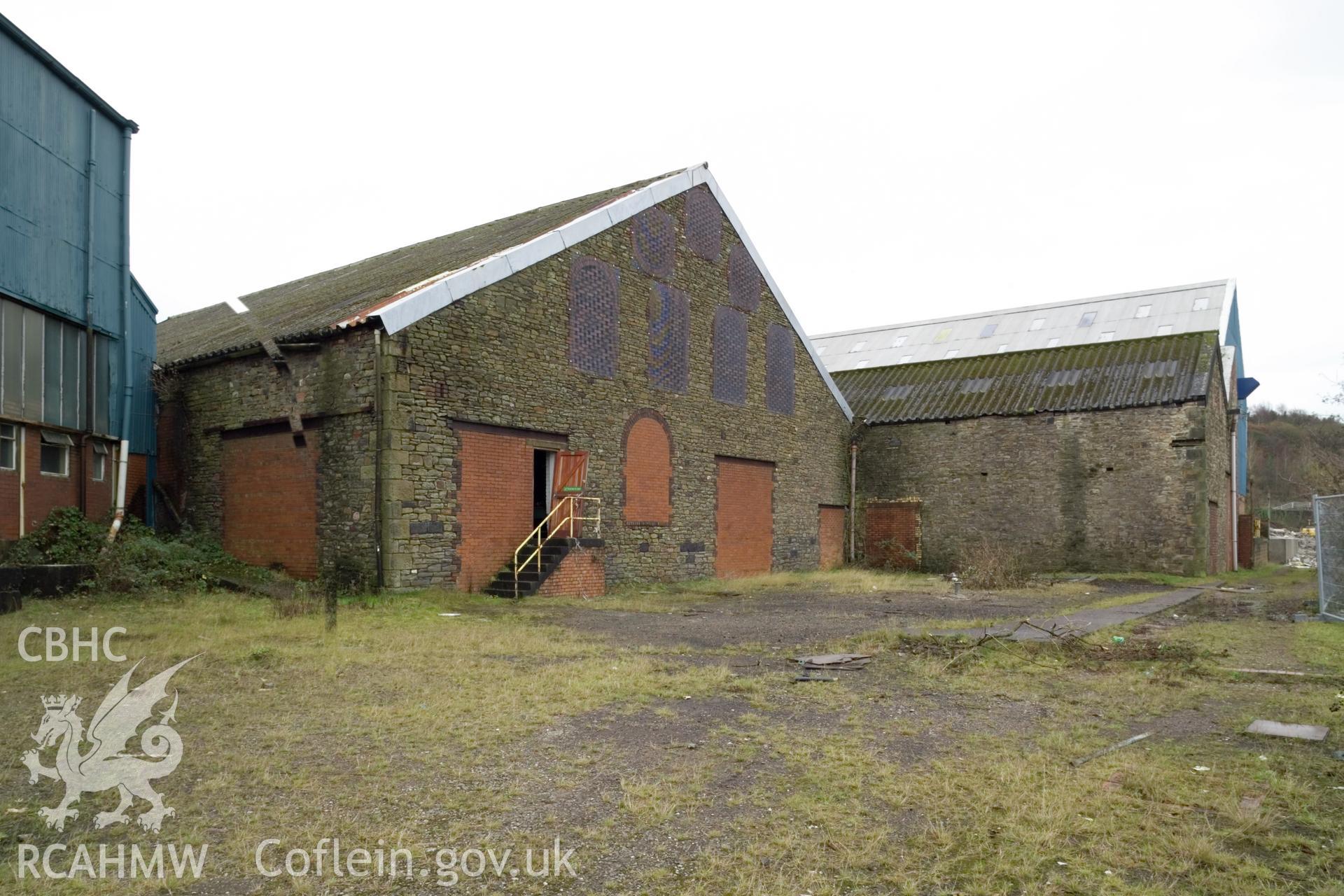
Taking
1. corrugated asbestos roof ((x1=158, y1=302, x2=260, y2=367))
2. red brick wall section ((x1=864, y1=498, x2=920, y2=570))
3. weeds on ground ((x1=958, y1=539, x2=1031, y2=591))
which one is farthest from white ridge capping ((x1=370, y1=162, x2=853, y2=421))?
weeds on ground ((x1=958, y1=539, x2=1031, y2=591))

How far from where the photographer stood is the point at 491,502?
52.1 feet

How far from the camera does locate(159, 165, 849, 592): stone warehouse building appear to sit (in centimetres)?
1477

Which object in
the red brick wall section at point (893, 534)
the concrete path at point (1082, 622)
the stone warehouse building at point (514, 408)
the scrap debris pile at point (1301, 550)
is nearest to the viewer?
the concrete path at point (1082, 622)

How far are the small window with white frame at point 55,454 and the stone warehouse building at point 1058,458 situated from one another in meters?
19.7

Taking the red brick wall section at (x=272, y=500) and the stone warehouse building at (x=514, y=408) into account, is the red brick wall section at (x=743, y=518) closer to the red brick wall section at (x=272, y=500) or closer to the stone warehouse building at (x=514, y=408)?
the stone warehouse building at (x=514, y=408)

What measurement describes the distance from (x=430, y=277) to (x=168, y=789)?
12.5 m

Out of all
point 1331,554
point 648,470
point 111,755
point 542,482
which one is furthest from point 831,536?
point 111,755

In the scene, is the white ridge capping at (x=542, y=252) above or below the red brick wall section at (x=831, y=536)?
above

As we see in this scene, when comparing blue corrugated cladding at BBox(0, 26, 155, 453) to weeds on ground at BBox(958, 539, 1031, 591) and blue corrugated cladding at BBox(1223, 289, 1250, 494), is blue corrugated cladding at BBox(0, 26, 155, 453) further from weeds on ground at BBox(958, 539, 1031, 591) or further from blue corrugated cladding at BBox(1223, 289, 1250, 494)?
blue corrugated cladding at BBox(1223, 289, 1250, 494)

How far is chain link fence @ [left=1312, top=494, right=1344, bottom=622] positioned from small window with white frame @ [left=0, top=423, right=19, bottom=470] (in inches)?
728

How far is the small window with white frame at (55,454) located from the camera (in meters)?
14.7

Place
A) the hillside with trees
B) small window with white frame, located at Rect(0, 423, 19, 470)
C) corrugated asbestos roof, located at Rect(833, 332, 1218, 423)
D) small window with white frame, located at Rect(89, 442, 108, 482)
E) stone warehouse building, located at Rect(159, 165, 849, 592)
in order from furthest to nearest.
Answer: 1. the hillside with trees
2. corrugated asbestos roof, located at Rect(833, 332, 1218, 423)
3. small window with white frame, located at Rect(89, 442, 108, 482)
4. stone warehouse building, located at Rect(159, 165, 849, 592)
5. small window with white frame, located at Rect(0, 423, 19, 470)

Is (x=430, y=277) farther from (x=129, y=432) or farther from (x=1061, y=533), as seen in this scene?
(x=1061, y=533)

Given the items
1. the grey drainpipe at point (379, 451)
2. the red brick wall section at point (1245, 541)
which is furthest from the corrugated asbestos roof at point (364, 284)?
the red brick wall section at point (1245, 541)
